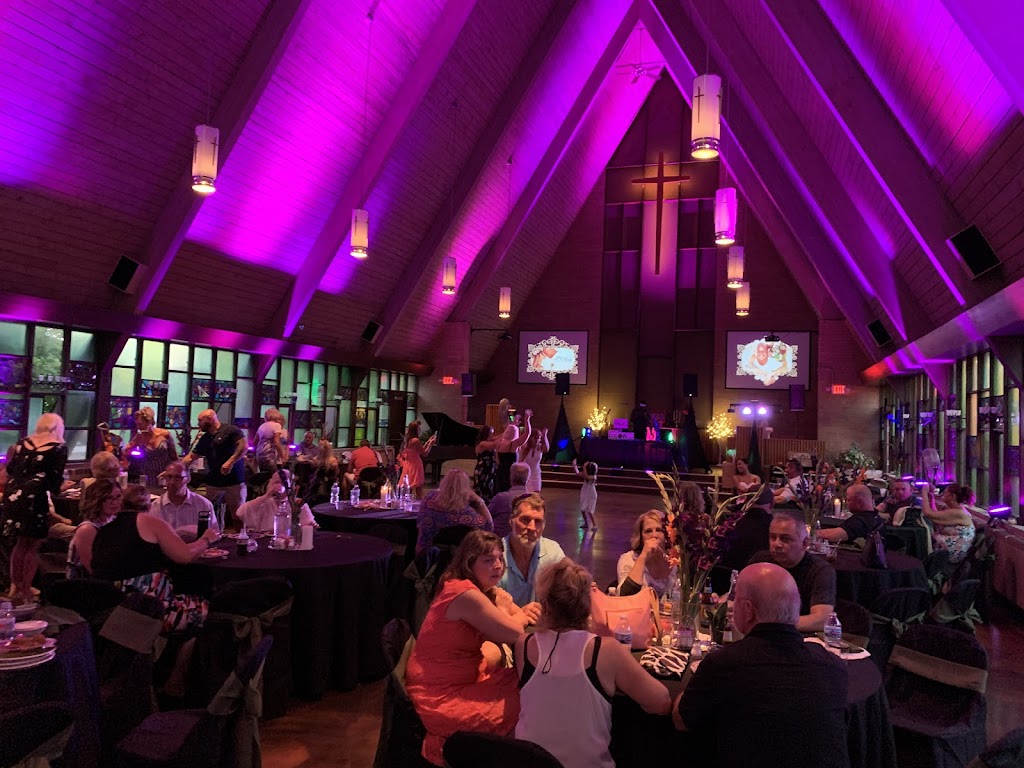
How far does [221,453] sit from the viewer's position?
6719 mm

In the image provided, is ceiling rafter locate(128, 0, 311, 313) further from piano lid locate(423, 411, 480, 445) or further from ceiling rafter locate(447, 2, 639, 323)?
piano lid locate(423, 411, 480, 445)

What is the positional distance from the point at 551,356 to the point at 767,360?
17.1 feet

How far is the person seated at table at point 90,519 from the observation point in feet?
11.7

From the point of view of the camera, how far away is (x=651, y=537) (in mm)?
3477

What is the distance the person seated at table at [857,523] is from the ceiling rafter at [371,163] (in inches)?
303

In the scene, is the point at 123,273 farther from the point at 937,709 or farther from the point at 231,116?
the point at 937,709

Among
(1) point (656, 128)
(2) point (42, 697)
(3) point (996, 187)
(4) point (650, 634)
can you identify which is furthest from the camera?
(1) point (656, 128)

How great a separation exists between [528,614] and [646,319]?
1655 centimetres

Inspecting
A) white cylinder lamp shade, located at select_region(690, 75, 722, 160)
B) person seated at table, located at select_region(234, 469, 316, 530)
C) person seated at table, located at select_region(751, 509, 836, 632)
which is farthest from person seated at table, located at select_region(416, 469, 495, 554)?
white cylinder lamp shade, located at select_region(690, 75, 722, 160)

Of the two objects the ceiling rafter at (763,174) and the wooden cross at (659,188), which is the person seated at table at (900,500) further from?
the wooden cross at (659,188)

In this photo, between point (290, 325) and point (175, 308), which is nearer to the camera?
point (175, 308)

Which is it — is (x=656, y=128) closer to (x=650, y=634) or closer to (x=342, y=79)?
(x=342, y=79)

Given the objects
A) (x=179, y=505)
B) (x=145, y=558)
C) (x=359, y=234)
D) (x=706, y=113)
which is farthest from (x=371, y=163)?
(x=145, y=558)

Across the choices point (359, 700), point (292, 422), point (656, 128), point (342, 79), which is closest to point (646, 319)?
point (656, 128)
